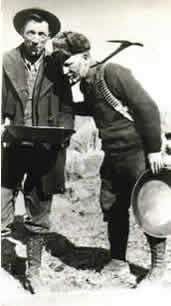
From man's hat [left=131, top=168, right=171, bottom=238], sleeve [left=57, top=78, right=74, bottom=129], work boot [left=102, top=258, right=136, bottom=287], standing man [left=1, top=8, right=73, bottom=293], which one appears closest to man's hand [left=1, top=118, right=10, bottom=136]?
standing man [left=1, top=8, right=73, bottom=293]

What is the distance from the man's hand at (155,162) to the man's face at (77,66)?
64 cm

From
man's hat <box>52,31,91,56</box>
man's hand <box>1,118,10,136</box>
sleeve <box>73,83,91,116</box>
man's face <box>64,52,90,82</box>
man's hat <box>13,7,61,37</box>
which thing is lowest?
man's hand <box>1,118,10,136</box>

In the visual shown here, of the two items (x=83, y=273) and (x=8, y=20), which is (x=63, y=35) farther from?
(x=83, y=273)

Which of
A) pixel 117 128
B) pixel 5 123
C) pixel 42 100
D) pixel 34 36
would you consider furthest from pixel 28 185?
pixel 34 36

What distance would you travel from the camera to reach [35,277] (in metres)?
3.47

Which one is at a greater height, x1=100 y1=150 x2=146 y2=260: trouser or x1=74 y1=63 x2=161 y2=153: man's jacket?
x1=74 y1=63 x2=161 y2=153: man's jacket

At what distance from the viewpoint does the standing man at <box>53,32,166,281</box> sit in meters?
3.50

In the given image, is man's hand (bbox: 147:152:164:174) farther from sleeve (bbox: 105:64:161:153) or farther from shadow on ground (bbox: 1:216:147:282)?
shadow on ground (bbox: 1:216:147:282)

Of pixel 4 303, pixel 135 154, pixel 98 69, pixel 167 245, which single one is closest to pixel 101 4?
pixel 98 69

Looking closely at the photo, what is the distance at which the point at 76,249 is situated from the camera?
3.60 m

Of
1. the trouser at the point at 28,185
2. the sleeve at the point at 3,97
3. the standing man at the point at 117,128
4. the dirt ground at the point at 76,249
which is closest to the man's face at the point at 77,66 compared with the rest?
the standing man at the point at 117,128

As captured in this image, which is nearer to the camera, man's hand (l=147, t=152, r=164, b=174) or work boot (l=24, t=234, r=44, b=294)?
work boot (l=24, t=234, r=44, b=294)

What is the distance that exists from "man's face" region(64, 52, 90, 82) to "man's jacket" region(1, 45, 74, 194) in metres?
0.06

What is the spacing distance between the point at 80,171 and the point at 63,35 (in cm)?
82
